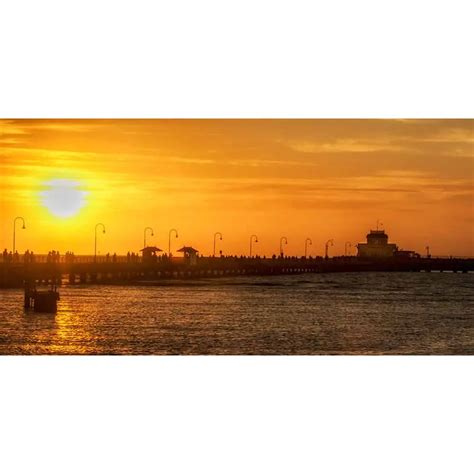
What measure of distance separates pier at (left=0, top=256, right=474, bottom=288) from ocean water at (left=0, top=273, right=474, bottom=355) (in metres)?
0.16

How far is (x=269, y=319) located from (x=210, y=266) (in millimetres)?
1015

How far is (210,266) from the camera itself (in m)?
15.0

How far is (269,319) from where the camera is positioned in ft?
47.7

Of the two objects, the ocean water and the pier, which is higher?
the pier

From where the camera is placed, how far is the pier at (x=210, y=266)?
14.7 m

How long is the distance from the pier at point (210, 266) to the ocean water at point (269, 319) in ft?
0.53

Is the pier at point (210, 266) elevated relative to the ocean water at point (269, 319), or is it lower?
elevated

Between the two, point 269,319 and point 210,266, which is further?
point 210,266

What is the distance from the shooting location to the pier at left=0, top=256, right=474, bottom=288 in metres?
14.7

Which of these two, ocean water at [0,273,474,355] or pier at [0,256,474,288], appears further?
pier at [0,256,474,288]

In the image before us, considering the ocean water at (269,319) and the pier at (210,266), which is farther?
the pier at (210,266)

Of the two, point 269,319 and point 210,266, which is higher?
point 210,266
